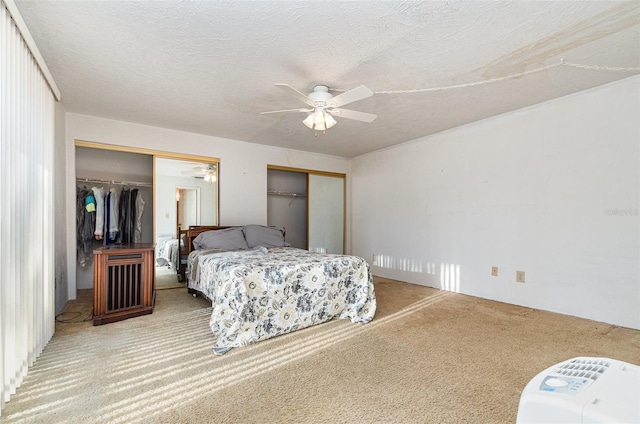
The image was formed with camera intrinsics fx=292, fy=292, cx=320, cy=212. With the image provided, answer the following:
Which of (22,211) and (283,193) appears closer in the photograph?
(22,211)

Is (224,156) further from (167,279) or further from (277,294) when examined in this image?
(277,294)

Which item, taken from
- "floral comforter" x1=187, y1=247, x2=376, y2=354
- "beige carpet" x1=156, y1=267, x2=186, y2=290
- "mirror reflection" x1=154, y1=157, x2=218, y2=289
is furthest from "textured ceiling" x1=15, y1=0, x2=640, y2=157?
"beige carpet" x1=156, y1=267, x2=186, y2=290

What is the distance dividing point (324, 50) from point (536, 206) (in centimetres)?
289

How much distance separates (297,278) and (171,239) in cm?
262

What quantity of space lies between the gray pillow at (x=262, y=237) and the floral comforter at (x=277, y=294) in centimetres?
90

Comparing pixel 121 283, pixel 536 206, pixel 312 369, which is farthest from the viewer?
pixel 536 206

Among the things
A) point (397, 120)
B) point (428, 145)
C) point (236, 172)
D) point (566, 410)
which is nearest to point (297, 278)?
point (566, 410)

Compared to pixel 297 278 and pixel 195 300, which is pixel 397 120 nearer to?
pixel 297 278

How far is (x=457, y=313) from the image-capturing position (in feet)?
10.3

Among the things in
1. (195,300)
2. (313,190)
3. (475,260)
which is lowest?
(195,300)

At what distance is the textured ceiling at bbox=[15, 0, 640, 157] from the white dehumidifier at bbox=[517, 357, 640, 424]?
1.89 metres

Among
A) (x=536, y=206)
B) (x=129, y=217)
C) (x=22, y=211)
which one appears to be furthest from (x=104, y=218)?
(x=536, y=206)

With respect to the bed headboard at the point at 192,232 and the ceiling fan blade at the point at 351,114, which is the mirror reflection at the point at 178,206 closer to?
the bed headboard at the point at 192,232

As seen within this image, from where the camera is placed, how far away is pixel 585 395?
2.42 ft
